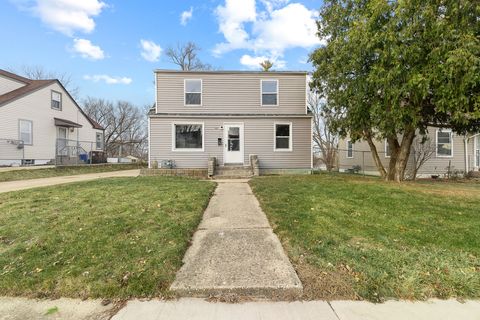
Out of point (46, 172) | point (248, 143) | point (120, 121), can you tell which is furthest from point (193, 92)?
point (120, 121)

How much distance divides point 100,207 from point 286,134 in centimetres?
1056

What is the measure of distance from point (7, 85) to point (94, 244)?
22419 millimetres

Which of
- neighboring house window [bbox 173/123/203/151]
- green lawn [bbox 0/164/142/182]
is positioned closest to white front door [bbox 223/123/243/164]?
neighboring house window [bbox 173/123/203/151]

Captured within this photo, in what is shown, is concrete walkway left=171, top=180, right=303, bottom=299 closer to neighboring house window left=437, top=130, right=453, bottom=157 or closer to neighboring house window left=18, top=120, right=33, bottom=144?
neighboring house window left=437, top=130, right=453, bottom=157

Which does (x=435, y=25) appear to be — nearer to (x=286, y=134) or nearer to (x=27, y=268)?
(x=286, y=134)

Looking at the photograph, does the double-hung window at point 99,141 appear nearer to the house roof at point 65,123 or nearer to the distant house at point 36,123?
the distant house at point 36,123

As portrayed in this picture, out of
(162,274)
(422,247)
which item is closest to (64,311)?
(162,274)

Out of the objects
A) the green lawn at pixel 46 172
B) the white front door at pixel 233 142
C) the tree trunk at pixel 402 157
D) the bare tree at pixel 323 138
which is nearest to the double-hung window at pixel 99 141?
the green lawn at pixel 46 172

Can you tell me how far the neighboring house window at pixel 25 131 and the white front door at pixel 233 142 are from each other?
44.4ft

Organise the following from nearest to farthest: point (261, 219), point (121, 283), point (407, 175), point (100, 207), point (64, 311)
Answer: point (64, 311) → point (121, 283) → point (261, 219) → point (100, 207) → point (407, 175)

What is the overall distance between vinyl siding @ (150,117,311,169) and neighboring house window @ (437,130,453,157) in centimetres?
956

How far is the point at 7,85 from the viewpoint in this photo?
2003 cm

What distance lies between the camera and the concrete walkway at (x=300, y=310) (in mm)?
2520

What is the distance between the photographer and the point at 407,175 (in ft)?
57.6
